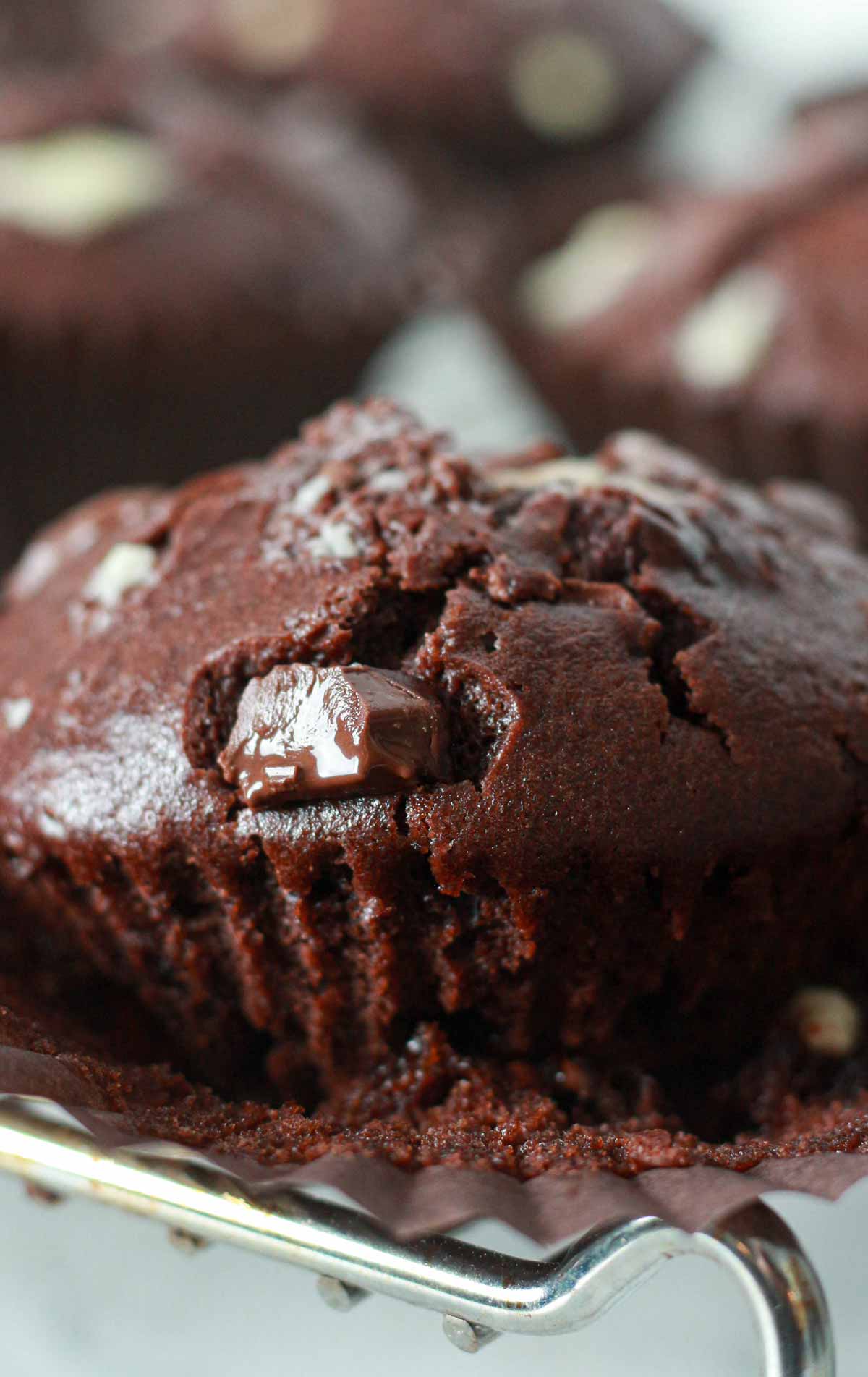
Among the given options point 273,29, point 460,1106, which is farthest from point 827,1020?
point 273,29

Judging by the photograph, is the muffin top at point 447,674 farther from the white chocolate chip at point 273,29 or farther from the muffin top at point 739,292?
the white chocolate chip at point 273,29

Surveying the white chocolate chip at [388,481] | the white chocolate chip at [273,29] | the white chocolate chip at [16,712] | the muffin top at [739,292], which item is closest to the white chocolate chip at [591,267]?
the muffin top at [739,292]

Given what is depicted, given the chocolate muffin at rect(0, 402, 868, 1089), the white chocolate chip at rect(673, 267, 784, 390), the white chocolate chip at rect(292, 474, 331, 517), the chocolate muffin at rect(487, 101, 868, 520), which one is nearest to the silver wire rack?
the chocolate muffin at rect(0, 402, 868, 1089)

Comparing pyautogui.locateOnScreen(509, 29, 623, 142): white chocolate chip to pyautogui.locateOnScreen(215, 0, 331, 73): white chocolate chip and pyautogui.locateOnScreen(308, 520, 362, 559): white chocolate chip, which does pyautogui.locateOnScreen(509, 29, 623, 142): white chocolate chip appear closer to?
pyautogui.locateOnScreen(215, 0, 331, 73): white chocolate chip

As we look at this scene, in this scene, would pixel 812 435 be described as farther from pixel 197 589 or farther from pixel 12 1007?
pixel 12 1007

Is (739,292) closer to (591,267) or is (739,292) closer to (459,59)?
(591,267)

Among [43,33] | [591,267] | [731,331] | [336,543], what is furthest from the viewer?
[43,33]

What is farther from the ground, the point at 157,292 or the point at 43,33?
the point at 43,33
